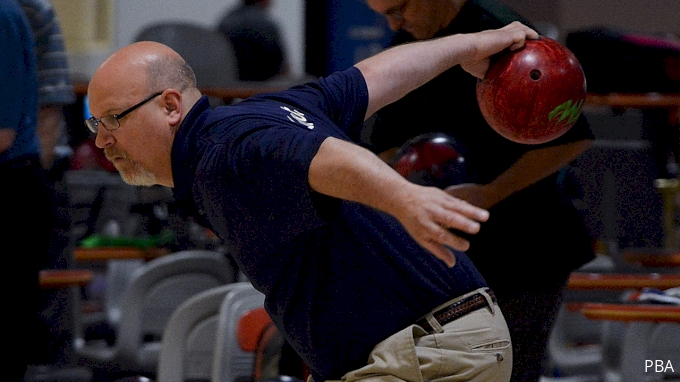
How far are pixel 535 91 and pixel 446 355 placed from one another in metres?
0.62

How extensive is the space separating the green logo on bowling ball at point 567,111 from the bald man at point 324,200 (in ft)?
0.56

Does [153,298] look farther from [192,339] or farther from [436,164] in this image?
[436,164]

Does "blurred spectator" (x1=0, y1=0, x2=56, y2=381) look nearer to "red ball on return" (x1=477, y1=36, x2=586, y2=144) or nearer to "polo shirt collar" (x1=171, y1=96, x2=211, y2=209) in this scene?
"polo shirt collar" (x1=171, y1=96, x2=211, y2=209)

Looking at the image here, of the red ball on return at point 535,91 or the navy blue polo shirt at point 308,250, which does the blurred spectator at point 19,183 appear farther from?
the red ball on return at point 535,91

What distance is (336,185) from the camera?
153 centimetres

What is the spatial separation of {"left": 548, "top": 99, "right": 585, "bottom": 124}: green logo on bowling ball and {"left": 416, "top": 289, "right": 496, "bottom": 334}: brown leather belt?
0.46m

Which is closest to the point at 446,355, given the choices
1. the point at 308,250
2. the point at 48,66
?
the point at 308,250

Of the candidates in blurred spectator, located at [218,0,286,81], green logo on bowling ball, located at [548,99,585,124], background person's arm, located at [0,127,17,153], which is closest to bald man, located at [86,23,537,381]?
green logo on bowling ball, located at [548,99,585,124]

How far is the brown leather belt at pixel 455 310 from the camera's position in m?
1.90

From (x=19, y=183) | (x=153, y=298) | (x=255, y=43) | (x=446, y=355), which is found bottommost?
(x=255, y=43)

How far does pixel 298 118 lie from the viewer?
1.79 metres

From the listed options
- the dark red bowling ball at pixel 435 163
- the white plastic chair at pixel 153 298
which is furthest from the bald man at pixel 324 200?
the white plastic chair at pixel 153 298

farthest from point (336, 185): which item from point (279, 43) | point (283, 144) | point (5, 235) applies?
point (279, 43)

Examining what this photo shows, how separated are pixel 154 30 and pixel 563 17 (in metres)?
3.47
